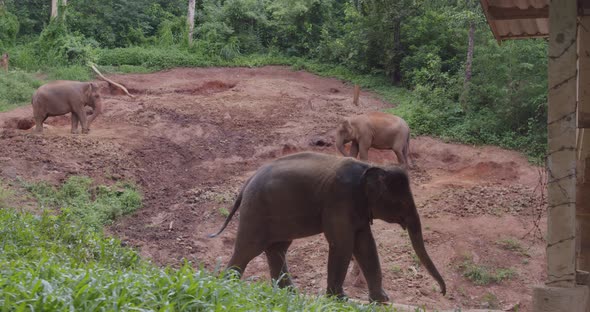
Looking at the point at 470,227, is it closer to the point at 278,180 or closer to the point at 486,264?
the point at 486,264

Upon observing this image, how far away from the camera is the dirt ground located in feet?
38.1

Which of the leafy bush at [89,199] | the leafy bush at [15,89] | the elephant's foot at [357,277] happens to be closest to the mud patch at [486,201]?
the elephant's foot at [357,277]

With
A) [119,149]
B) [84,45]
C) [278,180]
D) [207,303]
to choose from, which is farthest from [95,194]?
[84,45]

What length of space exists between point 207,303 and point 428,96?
16282 mm

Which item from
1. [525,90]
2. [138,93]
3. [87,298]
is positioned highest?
[87,298]

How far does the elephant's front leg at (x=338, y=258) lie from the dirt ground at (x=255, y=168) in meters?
1.93

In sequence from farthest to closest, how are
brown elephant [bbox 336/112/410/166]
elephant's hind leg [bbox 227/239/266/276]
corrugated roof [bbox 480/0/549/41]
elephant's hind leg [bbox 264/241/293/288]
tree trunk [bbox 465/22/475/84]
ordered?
tree trunk [bbox 465/22/475/84], brown elephant [bbox 336/112/410/166], elephant's hind leg [bbox 264/241/293/288], elephant's hind leg [bbox 227/239/266/276], corrugated roof [bbox 480/0/549/41]

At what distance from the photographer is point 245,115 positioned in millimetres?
20188

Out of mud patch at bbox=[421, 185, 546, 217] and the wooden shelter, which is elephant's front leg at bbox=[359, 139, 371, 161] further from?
the wooden shelter

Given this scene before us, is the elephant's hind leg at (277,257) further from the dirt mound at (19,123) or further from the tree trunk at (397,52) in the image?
the tree trunk at (397,52)

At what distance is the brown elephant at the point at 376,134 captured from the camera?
1684 centimetres

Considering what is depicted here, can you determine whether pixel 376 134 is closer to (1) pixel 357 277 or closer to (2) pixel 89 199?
(1) pixel 357 277

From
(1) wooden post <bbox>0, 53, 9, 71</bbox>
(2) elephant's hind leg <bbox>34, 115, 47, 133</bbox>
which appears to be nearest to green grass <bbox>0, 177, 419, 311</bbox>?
(2) elephant's hind leg <bbox>34, 115, 47, 133</bbox>

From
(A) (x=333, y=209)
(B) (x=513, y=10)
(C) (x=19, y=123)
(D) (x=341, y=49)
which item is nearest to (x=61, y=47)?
(C) (x=19, y=123)
